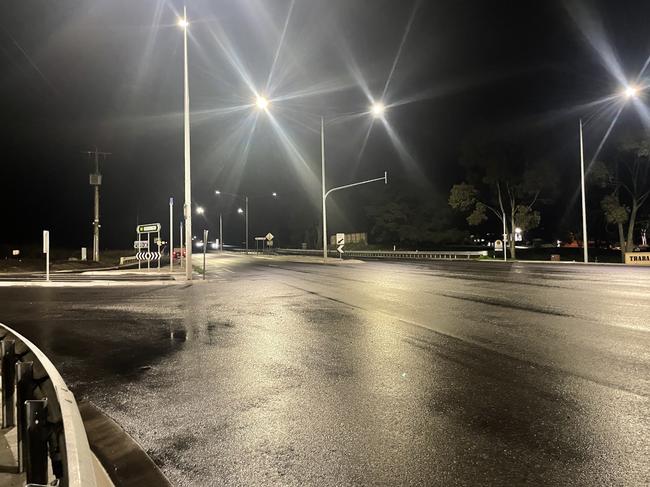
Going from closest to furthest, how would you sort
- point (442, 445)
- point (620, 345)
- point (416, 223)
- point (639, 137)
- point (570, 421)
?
point (442, 445) < point (570, 421) < point (620, 345) < point (639, 137) < point (416, 223)

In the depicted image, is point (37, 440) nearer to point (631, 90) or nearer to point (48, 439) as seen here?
point (48, 439)

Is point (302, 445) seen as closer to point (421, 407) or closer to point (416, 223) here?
point (421, 407)

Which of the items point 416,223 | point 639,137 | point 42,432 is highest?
point 639,137

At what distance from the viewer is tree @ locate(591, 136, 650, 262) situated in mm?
39375

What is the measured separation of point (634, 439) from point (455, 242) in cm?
6666

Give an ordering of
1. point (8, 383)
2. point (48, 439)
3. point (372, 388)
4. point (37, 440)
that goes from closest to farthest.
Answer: point (37, 440)
point (48, 439)
point (8, 383)
point (372, 388)

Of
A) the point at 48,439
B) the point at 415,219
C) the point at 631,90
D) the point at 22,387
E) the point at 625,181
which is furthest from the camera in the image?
the point at 415,219

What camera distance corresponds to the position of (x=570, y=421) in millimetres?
4465

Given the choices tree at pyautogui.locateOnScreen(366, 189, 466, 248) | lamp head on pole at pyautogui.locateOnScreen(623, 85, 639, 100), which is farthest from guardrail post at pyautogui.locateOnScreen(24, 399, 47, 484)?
tree at pyautogui.locateOnScreen(366, 189, 466, 248)

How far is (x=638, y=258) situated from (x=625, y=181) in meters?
12.1

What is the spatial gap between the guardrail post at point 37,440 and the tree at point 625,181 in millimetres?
45439

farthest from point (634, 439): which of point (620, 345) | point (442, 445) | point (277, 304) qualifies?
point (277, 304)

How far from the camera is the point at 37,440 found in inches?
114

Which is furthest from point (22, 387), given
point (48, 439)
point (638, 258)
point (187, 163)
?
point (638, 258)
